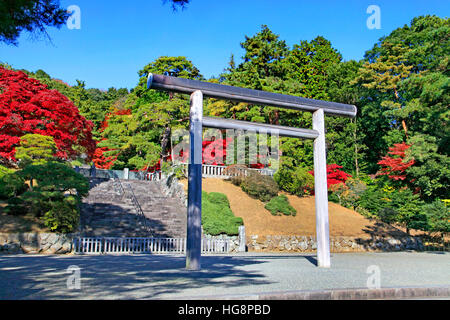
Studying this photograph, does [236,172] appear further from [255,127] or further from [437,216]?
[255,127]

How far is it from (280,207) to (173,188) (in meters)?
7.30

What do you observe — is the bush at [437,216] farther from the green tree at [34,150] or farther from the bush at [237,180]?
the green tree at [34,150]

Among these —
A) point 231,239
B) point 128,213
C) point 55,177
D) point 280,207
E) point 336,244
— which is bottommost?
point 336,244

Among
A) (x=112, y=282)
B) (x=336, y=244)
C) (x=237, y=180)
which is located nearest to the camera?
(x=112, y=282)

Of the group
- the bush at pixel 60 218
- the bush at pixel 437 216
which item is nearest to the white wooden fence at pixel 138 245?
the bush at pixel 60 218

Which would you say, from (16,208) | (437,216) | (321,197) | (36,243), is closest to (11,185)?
(16,208)

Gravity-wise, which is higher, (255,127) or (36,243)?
(255,127)

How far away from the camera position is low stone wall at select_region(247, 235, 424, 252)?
1745cm

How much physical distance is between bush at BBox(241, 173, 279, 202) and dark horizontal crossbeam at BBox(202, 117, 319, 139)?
496 inches

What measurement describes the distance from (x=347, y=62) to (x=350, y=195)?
1842 cm

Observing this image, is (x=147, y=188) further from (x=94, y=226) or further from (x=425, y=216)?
(x=425, y=216)

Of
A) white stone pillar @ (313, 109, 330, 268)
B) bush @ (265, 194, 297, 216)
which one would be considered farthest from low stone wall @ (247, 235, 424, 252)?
white stone pillar @ (313, 109, 330, 268)

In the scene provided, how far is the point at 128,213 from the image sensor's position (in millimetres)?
18609

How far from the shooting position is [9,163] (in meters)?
21.8
